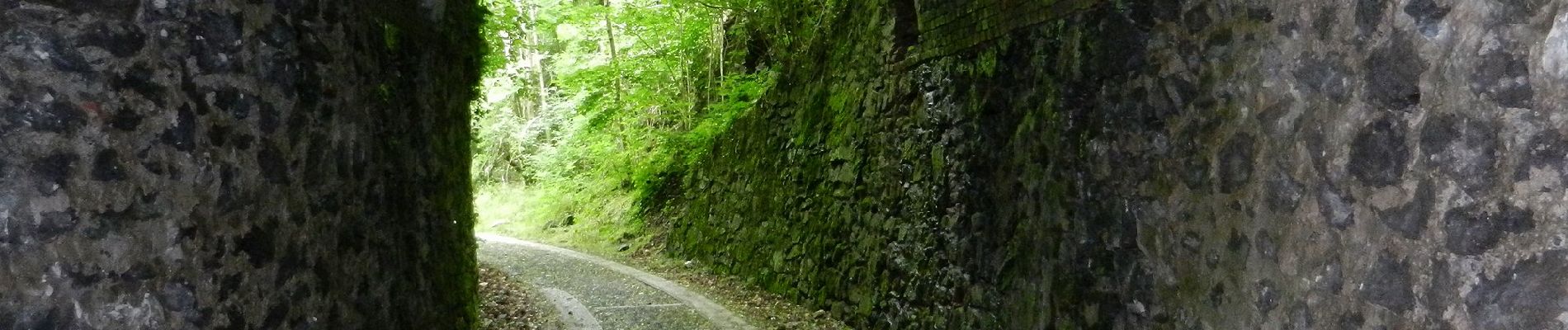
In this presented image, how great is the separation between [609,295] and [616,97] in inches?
313

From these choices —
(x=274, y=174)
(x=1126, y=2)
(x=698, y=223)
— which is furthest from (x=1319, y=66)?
(x=698, y=223)

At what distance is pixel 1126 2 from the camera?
4316 millimetres

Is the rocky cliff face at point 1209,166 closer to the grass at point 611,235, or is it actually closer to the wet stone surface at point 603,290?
the grass at point 611,235

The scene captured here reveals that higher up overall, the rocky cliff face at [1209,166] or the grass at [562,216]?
the rocky cliff face at [1209,166]

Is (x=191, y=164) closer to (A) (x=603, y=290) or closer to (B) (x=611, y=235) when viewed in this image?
(A) (x=603, y=290)

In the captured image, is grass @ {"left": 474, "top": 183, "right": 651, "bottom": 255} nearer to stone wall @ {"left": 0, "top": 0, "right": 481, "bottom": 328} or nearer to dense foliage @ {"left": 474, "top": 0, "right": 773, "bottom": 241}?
dense foliage @ {"left": 474, "top": 0, "right": 773, "bottom": 241}

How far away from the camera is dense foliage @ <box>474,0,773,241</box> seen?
13875mm

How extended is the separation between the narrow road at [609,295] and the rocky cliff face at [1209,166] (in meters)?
1.36

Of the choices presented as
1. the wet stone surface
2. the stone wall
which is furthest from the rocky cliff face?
the stone wall

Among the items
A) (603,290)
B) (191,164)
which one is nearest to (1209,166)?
(191,164)

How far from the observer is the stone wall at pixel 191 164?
2438 mm

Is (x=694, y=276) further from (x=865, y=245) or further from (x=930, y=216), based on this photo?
(x=930, y=216)

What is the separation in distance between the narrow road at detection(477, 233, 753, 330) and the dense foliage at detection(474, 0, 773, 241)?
6.81ft

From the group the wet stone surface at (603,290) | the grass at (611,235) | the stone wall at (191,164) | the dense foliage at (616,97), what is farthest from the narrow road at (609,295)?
the stone wall at (191,164)
